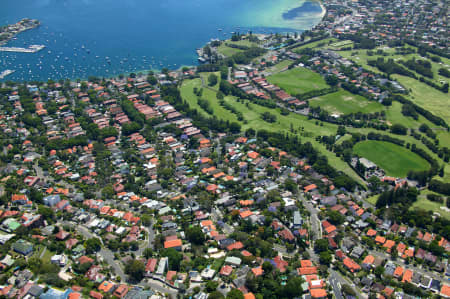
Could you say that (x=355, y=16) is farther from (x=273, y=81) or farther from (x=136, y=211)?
(x=136, y=211)

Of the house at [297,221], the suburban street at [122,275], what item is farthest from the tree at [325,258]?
the suburban street at [122,275]

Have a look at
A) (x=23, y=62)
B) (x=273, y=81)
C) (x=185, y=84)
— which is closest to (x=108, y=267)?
(x=185, y=84)

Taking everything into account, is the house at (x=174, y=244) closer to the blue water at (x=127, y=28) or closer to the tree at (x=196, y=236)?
the tree at (x=196, y=236)

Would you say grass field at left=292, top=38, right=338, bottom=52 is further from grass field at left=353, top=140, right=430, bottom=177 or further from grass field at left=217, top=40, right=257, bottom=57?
grass field at left=353, top=140, right=430, bottom=177

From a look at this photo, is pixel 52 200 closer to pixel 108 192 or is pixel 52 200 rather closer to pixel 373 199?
pixel 108 192

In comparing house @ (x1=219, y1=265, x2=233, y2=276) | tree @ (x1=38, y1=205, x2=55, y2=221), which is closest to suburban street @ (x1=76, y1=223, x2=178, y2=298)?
house @ (x1=219, y1=265, x2=233, y2=276)

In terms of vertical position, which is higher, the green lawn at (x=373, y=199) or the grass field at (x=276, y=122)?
the grass field at (x=276, y=122)
